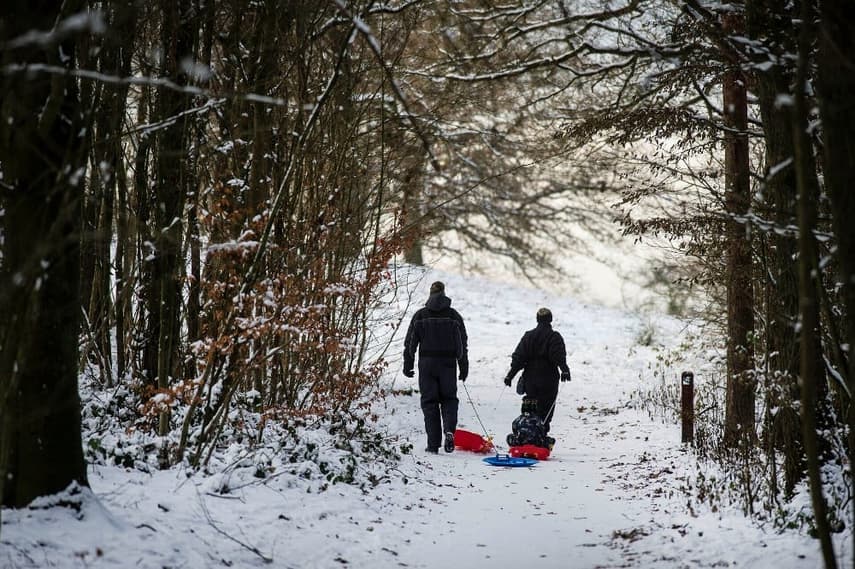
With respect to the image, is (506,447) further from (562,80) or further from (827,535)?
(827,535)

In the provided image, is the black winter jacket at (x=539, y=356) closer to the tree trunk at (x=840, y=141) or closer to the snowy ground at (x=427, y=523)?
the snowy ground at (x=427, y=523)

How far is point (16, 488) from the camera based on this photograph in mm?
4508

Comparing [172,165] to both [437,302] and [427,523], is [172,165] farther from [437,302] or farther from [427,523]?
[427,523]

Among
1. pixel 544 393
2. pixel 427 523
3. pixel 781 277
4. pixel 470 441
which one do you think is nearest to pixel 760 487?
pixel 781 277

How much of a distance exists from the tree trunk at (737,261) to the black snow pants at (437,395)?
344 centimetres

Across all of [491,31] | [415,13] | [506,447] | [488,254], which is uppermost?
[491,31]

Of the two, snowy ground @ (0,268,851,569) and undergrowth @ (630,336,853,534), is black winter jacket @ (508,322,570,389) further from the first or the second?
undergrowth @ (630,336,853,534)

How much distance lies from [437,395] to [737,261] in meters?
4.19

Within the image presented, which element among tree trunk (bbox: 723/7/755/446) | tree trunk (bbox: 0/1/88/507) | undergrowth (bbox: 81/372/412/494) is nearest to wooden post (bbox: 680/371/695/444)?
tree trunk (bbox: 723/7/755/446)

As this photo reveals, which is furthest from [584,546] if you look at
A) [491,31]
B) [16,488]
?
[491,31]

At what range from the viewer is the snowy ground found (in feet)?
14.8

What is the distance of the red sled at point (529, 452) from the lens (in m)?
10.1

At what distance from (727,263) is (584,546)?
4.04 meters

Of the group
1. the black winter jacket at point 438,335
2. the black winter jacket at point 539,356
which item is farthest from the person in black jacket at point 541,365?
the black winter jacket at point 438,335
